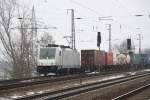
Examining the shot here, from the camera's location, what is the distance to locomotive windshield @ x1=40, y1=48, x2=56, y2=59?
3566 cm

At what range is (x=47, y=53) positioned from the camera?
3603cm

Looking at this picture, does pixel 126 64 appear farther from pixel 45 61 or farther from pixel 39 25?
pixel 45 61

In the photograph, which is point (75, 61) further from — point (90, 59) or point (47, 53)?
point (47, 53)

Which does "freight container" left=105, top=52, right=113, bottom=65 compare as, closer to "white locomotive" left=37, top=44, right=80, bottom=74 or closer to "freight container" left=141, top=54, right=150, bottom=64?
"white locomotive" left=37, top=44, right=80, bottom=74

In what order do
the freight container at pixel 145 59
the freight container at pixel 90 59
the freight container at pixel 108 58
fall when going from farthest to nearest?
the freight container at pixel 145 59 → the freight container at pixel 108 58 → the freight container at pixel 90 59

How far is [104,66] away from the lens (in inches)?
2056

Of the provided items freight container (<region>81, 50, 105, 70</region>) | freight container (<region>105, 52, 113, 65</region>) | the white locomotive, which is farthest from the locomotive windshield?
freight container (<region>105, 52, 113, 65</region>)

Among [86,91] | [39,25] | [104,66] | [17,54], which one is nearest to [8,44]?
[17,54]

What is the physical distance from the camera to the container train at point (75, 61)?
3550 centimetres

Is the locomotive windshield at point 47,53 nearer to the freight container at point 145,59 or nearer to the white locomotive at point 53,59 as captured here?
the white locomotive at point 53,59

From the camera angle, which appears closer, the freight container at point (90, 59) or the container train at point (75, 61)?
the container train at point (75, 61)

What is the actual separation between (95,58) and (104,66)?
611 centimetres

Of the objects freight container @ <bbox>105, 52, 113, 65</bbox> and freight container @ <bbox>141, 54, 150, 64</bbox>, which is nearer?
freight container @ <bbox>105, 52, 113, 65</bbox>

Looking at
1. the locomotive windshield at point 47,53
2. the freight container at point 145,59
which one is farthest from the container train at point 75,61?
the freight container at point 145,59
